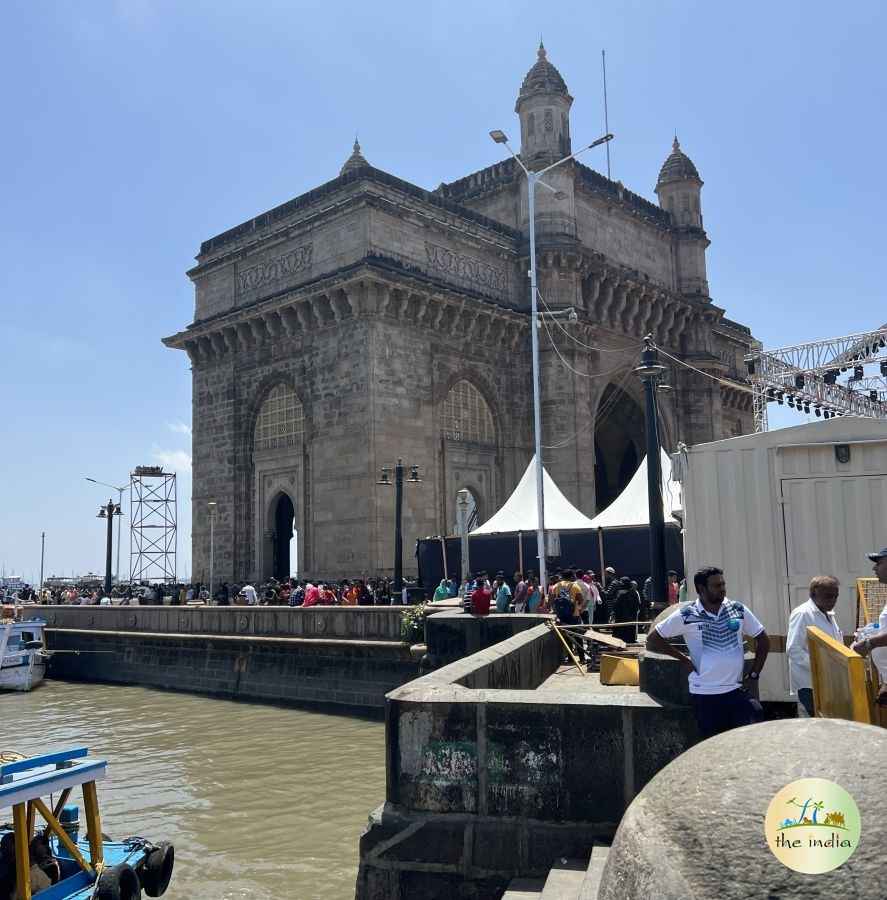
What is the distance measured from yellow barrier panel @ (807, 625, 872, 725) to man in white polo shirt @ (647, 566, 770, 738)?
0.31 metres

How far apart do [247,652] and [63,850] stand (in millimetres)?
13434

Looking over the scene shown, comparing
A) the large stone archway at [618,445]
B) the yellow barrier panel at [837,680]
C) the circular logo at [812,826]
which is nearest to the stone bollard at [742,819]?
the circular logo at [812,826]

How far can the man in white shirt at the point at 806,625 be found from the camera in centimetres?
545

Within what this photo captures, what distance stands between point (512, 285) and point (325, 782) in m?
23.0

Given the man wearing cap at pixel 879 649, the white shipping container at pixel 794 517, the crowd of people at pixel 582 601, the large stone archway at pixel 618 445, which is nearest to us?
the man wearing cap at pixel 879 649

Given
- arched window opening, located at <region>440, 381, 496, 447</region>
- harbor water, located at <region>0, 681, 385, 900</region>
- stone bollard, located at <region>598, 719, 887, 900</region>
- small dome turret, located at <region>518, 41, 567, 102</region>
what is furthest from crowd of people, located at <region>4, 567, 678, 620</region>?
small dome turret, located at <region>518, 41, 567, 102</region>

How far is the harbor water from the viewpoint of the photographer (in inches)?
342

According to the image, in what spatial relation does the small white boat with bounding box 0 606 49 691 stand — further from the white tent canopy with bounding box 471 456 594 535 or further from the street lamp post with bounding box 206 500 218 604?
the white tent canopy with bounding box 471 456 594 535

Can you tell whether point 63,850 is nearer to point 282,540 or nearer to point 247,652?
point 247,652

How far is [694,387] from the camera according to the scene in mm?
38125

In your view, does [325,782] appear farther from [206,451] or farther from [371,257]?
[206,451]

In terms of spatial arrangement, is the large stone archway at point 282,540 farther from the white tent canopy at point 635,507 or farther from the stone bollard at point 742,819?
the stone bollard at point 742,819

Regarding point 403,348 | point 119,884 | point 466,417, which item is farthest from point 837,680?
point 466,417

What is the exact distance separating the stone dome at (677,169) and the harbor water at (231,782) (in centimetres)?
3107
